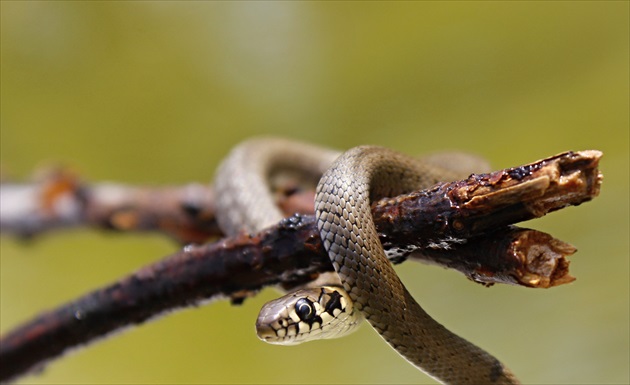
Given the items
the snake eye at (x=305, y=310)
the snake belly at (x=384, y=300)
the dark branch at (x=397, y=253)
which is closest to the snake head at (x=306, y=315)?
the snake eye at (x=305, y=310)

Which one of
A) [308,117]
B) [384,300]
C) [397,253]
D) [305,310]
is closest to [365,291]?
[384,300]

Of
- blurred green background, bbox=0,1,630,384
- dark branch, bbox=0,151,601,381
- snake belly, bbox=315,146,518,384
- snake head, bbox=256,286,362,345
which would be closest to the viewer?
dark branch, bbox=0,151,601,381

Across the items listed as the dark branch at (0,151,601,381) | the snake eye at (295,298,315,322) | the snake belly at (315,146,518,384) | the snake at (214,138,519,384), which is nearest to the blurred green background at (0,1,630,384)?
the snake at (214,138,519,384)

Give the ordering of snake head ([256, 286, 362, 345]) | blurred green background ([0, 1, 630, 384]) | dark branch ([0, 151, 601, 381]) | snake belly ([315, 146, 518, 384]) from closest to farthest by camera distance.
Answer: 1. dark branch ([0, 151, 601, 381])
2. snake belly ([315, 146, 518, 384])
3. snake head ([256, 286, 362, 345])
4. blurred green background ([0, 1, 630, 384])

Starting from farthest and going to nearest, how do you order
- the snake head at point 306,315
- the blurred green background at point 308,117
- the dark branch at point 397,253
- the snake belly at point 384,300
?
the blurred green background at point 308,117 → the snake head at point 306,315 → the snake belly at point 384,300 → the dark branch at point 397,253

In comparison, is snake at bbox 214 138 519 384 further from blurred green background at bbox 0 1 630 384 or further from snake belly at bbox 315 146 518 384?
blurred green background at bbox 0 1 630 384

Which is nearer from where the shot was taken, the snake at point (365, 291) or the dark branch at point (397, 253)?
the dark branch at point (397, 253)

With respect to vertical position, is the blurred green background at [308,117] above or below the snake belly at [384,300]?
above

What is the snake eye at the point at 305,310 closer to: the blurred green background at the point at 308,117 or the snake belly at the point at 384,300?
the snake belly at the point at 384,300
